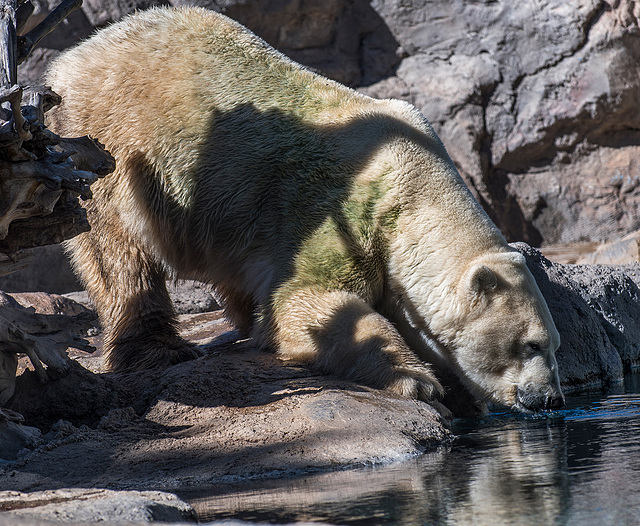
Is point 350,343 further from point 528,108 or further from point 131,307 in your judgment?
point 528,108

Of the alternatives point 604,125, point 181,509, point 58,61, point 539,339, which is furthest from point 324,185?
point 604,125

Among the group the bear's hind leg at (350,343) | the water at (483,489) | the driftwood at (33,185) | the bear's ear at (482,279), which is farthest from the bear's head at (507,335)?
the driftwood at (33,185)

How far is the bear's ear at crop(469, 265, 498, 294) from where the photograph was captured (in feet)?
15.8

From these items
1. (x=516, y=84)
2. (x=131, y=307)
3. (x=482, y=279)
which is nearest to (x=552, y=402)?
(x=482, y=279)

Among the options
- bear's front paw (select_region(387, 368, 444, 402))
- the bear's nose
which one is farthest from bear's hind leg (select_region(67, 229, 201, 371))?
the bear's nose

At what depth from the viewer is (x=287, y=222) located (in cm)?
525

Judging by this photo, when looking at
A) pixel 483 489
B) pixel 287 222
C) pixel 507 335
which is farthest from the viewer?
pixel 287 222

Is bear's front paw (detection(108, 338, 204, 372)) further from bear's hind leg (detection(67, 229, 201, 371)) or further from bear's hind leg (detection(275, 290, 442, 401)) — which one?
bear's hind leg (detection(275, 290, 442, 401))

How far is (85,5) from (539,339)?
864 centimetres

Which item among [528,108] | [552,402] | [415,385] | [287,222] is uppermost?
[528,108]

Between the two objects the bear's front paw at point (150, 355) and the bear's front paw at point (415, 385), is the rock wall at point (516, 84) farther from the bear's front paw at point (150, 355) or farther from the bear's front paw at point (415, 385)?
the bear's front paw at point (415, 385)

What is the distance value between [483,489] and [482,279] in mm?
1960

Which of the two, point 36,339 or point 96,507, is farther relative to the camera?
point 36,339

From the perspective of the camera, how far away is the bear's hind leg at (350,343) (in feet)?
15.4
